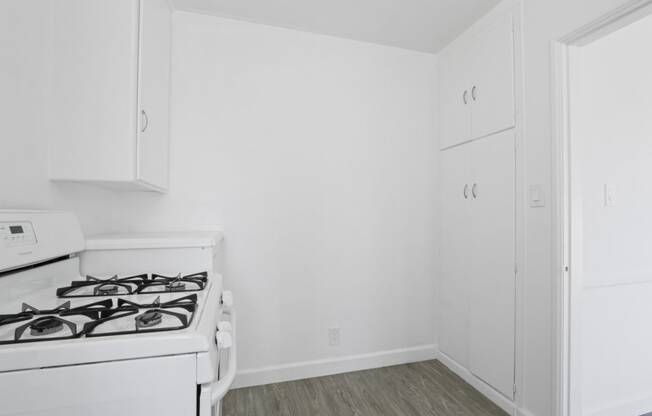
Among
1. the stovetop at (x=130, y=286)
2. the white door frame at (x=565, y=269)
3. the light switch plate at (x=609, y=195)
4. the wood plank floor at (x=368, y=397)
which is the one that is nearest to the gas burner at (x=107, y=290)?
the stovetop at (x=130, y=286)

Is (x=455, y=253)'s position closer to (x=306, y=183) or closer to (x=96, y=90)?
(x=306, y=183)

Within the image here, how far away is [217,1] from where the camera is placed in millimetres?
1933

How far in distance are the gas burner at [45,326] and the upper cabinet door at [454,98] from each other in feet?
7.45

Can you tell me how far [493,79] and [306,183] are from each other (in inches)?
53.5

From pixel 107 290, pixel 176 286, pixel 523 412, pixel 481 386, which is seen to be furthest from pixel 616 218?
pixel 107 290

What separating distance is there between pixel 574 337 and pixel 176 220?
2267 mm

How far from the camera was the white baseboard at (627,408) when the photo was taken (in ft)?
5.37

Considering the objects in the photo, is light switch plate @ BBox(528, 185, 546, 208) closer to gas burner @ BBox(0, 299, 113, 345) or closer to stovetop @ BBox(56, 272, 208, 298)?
stovetop @ BBox(56, 272, 208, 298)

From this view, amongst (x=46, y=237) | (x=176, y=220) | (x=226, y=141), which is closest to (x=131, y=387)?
(x=46, y=237)

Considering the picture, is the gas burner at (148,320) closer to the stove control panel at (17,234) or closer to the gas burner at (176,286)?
the gas burner at (176,286)

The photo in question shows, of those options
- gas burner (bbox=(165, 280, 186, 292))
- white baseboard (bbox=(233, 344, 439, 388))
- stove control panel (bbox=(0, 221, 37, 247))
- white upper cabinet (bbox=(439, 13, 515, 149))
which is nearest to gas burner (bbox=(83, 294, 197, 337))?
gas burner (bbox=(165, 280, 186, 292))

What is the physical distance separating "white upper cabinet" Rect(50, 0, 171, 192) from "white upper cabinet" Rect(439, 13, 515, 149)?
1.93 metres

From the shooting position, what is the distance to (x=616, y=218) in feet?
5.47

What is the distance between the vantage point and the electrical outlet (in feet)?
7.34
